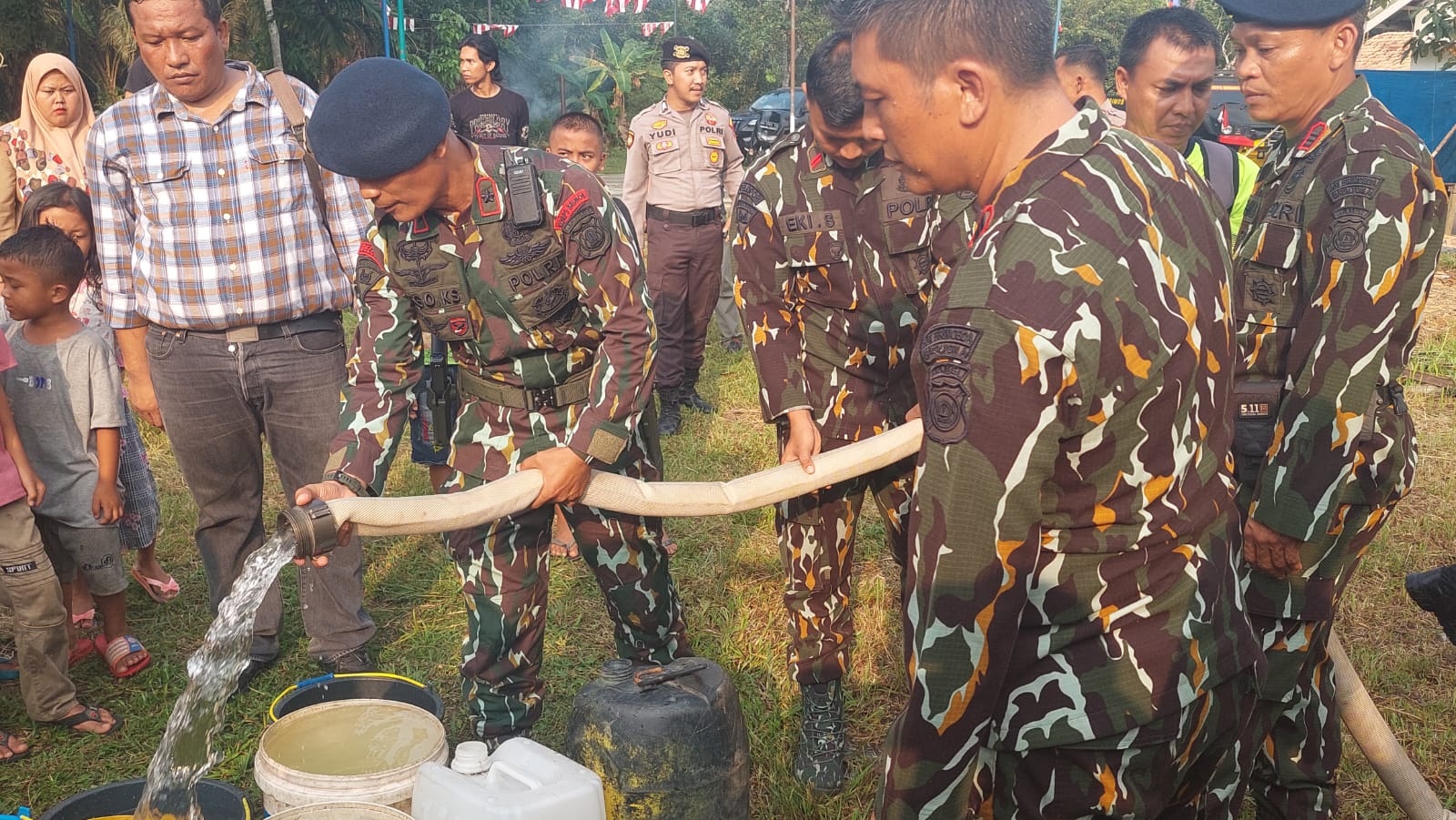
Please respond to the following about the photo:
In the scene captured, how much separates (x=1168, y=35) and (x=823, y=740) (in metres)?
2.90

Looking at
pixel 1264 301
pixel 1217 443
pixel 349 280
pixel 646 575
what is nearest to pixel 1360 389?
pixel 1264 301

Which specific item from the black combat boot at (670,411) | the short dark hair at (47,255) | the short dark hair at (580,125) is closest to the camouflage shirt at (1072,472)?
the short dark hair at (47,255)

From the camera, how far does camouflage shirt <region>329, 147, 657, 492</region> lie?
3102mm

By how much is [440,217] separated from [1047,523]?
2.03 metres

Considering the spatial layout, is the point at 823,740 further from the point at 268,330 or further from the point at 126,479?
the point at 126,479

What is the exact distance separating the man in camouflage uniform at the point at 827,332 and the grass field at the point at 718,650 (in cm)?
45

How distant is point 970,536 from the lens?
62.9 inches

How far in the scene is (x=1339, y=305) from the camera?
8.36 feet

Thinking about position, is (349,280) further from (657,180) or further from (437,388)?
(657,180)

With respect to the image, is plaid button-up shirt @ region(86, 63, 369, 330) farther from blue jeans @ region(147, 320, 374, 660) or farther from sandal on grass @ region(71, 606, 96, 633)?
sandal on grass @ region(71, 606, 96, 633)

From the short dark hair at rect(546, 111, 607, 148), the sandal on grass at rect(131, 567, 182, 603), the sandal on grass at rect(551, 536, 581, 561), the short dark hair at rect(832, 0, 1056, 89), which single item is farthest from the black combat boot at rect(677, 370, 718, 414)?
the short dark hair at rect(832, 0, 1056, 89)

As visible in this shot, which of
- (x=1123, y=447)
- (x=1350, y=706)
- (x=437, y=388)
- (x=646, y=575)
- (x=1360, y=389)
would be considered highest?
(x=1123, y=447)

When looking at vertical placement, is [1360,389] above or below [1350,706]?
above

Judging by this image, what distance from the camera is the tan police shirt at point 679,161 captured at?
25.3 feet
